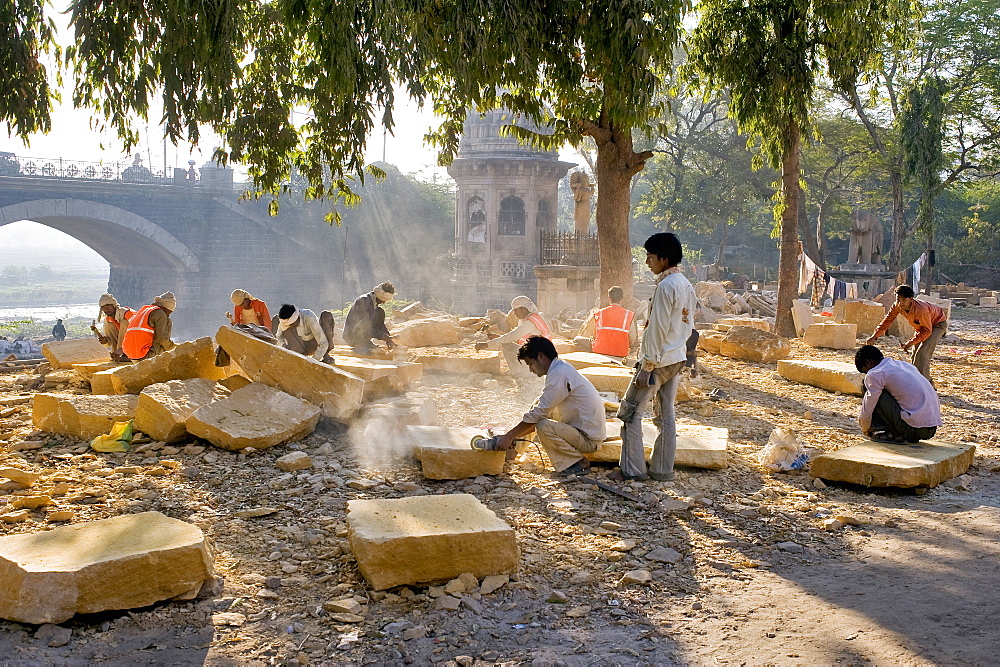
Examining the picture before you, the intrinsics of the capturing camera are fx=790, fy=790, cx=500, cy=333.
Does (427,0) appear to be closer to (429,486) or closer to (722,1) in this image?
(429,486)

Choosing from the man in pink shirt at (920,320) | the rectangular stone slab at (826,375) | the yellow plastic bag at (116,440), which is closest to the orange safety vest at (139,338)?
the yellow plastic bag at (116,440)

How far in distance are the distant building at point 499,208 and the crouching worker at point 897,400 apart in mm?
28030

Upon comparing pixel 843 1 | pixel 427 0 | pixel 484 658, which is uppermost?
pixel 843 1

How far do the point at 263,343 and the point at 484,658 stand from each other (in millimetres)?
3932

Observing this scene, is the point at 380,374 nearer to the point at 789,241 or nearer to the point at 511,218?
the point at 789,241

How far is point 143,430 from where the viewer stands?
19.4 ft

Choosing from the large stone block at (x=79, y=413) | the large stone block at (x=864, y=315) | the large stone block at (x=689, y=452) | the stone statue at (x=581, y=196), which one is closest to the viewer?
the large stone block at (x=689, y=452)

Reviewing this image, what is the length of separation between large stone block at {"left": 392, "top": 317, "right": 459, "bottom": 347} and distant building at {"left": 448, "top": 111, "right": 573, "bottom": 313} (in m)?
21.3

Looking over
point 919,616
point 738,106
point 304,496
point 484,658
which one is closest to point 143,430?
point 304,496

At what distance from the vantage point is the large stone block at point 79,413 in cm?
590

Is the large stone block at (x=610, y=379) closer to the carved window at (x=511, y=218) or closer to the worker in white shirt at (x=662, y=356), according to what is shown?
the worker in white shirt at (x=662, y=356)

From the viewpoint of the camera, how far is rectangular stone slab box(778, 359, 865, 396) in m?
8.73

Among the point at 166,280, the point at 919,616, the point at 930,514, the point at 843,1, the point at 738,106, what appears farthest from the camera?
the point at 166,280

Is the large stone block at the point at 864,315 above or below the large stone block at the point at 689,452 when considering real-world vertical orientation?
above
